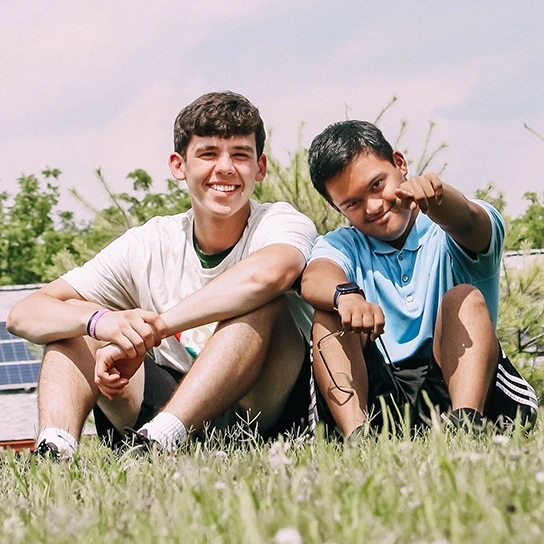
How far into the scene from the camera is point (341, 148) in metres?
3.79

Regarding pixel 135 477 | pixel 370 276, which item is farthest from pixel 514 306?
pixel 135 477

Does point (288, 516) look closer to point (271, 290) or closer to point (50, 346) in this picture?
point (271, 290)

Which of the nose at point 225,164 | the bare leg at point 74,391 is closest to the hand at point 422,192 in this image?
the nose at point 225,164

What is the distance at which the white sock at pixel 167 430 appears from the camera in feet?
10.3

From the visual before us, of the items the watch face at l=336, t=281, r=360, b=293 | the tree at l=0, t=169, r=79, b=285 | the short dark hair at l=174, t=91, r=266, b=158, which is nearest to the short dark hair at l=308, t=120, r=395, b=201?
the short dark hair at l=174, t=91, r=266, b=158

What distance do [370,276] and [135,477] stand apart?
165cm

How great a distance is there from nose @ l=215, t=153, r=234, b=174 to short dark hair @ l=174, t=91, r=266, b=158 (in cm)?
9

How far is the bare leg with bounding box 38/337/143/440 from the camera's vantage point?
3518mm

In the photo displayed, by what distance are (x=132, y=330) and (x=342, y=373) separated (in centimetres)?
80

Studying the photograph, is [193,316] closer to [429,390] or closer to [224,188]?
[224,188]

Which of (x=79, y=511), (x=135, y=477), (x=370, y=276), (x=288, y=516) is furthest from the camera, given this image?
(x=370, y=276)

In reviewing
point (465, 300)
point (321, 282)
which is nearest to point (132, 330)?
point (321, 282)

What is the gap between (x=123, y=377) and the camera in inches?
137

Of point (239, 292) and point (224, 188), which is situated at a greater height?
point (224, 188)
